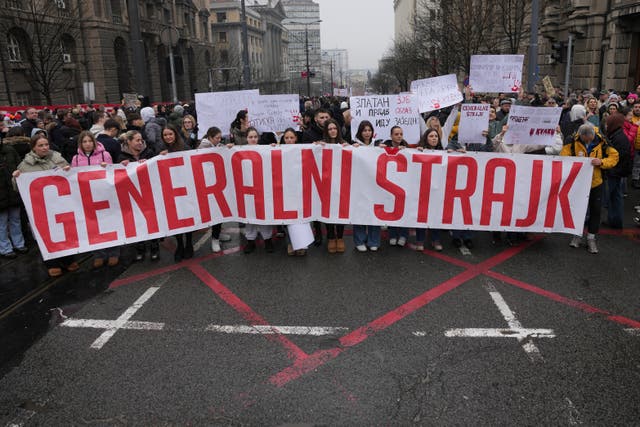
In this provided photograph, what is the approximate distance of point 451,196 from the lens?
6672 mm

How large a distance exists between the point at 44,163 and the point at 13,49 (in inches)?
1032

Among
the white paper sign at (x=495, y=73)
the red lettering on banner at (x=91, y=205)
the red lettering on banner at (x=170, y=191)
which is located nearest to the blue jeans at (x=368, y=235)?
the red lettering on banner at (x=170, y=191)

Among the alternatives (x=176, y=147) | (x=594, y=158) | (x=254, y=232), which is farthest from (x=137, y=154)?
(x=594, y=158)

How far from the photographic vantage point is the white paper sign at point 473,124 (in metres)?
7.29

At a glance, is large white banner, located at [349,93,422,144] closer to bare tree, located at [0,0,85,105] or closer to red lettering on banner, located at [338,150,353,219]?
red lettering on banner, located at [338,150,353,219]

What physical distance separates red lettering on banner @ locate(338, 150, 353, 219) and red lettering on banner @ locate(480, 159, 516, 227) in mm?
1711

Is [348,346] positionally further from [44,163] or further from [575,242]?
[44,163]

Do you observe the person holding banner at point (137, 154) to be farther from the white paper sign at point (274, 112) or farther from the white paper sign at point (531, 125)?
the white paper sign at point (531, 125)

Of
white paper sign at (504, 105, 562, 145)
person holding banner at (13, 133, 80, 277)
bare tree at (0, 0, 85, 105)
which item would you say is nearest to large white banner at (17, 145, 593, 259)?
white paper sign at (504, 105, 562, 145)

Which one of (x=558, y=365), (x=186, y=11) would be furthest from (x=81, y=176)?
(x=186, y=11)

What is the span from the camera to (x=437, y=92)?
886cm

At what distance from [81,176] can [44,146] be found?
641 millimetres

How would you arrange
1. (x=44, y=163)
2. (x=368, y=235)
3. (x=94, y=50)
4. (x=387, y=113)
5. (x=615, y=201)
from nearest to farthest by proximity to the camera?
(x=44, y=163), (x=368, y=235), (x=615, y=201), (x=387, y=113), (x=94, y=50)

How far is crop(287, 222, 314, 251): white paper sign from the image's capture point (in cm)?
668
